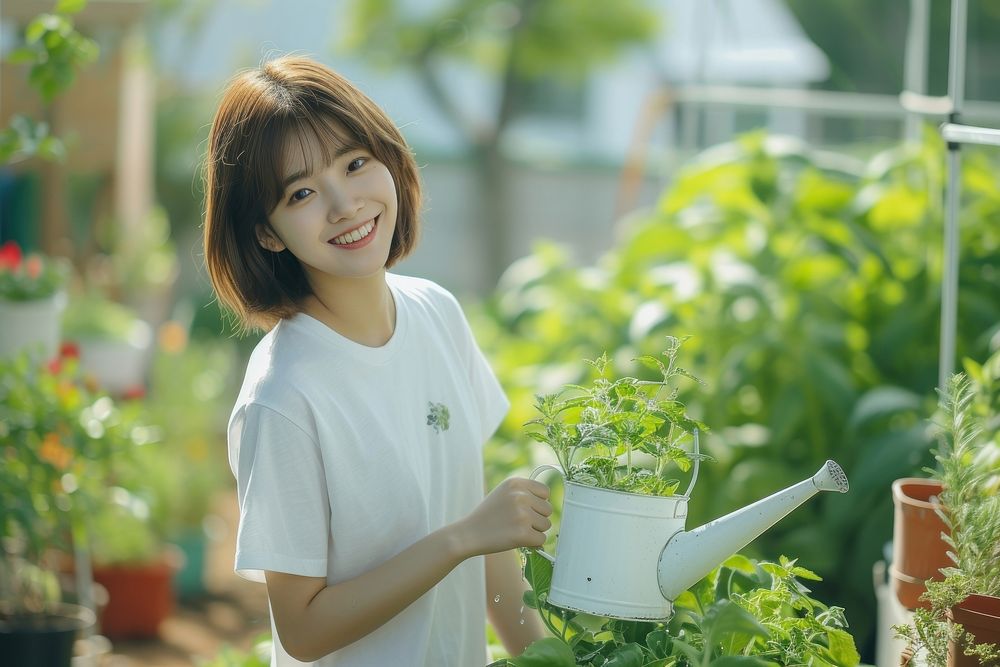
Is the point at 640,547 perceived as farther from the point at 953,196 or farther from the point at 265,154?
the point at 953,196

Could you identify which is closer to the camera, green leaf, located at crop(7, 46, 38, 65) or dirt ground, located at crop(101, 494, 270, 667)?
green leaf, located at crop(7, 46, 38, 65)

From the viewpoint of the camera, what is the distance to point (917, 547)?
1.20m

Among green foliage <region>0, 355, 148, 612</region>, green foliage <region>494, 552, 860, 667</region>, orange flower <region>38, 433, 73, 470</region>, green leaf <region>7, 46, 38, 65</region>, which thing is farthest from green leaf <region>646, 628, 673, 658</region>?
orange flower <region>38, 433, 73, 470</region>

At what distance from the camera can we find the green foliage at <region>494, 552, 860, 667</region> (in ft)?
3.06

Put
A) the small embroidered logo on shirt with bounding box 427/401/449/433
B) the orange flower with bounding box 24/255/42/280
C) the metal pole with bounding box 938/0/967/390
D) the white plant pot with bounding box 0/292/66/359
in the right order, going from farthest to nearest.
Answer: the orange flower with bounding box 24/255/42/280 < the white plant pot with bounding box 0/292/66/359 < the metal pole with bounding box 938/0/967/390 < the small embroidered logo on shirt with bounding box 427/401/449/433

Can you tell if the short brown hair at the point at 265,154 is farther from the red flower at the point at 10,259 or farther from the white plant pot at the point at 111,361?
→ the white plant pot at the point at 111,361

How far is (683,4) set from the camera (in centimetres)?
1202

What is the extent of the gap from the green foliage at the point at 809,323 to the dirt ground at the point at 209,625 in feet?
4.89

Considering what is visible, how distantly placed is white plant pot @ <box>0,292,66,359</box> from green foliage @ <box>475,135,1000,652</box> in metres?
1.09

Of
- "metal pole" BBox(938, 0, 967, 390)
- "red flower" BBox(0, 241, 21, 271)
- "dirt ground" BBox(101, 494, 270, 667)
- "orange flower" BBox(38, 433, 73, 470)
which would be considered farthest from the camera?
"dirt ground" BBox(101, 494, 270, 667)

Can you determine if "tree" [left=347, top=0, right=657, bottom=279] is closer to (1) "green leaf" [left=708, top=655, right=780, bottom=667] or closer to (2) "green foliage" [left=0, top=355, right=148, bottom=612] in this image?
(2) "green foliage" [left=0, top=355, right=148, bottom=612]

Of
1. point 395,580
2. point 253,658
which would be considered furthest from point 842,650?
point 253,658

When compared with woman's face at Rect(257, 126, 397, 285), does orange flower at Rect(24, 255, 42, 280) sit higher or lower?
lower

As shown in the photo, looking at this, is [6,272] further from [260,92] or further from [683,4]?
[683,4]
